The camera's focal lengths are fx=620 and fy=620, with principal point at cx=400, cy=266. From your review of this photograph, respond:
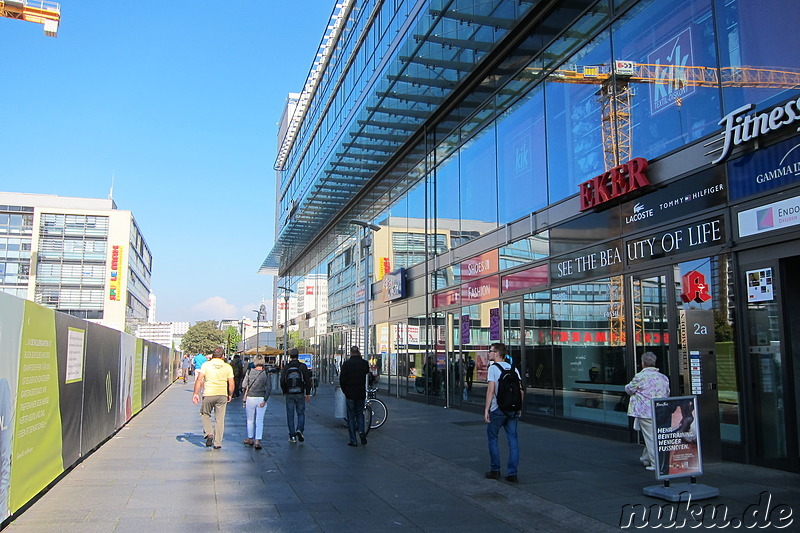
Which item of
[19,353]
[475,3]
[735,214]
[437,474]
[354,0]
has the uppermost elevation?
[354,0]

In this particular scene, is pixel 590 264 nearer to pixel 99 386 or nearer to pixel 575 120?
pixel 575 120

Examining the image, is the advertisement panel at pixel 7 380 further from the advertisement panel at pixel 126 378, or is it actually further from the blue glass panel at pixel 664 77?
the blue glass panel at pixel 664 77

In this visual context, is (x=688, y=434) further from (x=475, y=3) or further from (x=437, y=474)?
(x=475, y=3)

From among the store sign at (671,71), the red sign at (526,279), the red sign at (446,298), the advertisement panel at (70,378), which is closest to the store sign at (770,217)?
the store sign at (671,71)

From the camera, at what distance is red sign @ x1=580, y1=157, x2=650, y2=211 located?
36.7 feet

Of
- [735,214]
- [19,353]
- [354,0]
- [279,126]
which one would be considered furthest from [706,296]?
[279,126]

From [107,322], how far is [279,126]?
3596cm

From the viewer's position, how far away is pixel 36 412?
6551 millimetres

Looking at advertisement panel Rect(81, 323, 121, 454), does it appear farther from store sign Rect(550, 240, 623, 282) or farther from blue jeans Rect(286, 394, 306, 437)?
store sign Rect(550, 240, 623, 282)

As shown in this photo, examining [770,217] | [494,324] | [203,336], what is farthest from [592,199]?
[203,336]

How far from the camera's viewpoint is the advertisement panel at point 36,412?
19.4 ft

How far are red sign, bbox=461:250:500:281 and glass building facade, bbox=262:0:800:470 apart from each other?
2.8 inches

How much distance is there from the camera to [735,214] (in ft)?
30.2

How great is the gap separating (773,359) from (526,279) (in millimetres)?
7112
